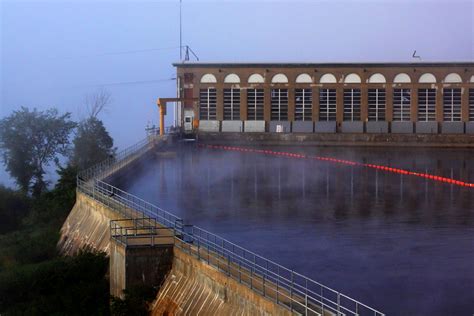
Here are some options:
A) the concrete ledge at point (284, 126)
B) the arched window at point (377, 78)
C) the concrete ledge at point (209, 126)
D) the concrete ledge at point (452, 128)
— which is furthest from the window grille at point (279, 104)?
the concrete ledge at point (452, 128)

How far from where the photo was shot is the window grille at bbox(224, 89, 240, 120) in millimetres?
52438

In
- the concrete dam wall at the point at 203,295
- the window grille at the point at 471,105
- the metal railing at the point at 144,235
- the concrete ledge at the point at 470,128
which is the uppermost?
the window grille at the point at 471,105

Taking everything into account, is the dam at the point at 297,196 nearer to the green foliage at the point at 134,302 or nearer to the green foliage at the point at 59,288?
the green foliage at the point at 134,302

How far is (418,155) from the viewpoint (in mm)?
42188

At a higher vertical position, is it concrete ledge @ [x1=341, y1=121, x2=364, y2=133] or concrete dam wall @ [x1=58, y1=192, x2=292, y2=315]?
concrete ledge @ [x1=341, y1=121, x2=364, y2=133]

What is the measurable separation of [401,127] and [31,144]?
2577cm

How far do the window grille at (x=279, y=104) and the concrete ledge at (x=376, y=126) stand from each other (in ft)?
19.4

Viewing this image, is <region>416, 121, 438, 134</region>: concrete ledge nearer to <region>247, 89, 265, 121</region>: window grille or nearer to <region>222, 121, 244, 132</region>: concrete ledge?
<region>247, 89, 265, 121</region>: window grille

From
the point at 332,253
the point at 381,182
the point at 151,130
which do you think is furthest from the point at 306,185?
the point at 151,130

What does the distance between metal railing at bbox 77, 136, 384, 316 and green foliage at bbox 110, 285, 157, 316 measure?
1108 millimetres

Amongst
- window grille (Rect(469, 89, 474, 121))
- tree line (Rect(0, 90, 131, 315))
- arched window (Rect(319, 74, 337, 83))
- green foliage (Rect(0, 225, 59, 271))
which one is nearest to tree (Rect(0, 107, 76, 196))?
tree line (Rect(0, 90, 131, 315))

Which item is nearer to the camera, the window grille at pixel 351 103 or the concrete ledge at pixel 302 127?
the concrete ledge at pixel 302 127

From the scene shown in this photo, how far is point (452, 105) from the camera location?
51312 millimetres

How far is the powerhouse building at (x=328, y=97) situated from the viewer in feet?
168
